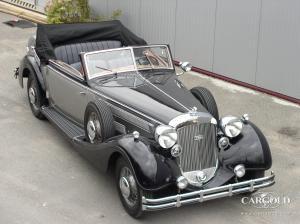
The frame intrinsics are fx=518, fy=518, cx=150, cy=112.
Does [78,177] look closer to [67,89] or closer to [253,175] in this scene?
[67,89]

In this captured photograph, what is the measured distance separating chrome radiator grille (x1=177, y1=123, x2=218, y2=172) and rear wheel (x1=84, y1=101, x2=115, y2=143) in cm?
104

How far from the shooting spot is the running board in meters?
7.72

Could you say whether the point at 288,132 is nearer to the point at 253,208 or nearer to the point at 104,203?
the point at 253,208

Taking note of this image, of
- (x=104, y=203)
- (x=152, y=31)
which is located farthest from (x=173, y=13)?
(x=104, y=203)

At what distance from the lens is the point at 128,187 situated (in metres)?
6.25

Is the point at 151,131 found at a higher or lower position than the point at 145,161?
higher

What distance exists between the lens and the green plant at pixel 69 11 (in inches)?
518

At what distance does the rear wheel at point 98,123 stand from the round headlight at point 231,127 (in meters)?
1.46

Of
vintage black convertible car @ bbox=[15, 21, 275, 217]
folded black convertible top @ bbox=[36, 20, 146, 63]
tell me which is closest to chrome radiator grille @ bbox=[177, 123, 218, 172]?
vintage black convertible car @ bbox=[15, 21, 275, 217]

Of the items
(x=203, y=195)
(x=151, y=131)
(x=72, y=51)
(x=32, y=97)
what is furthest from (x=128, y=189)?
(x=72, y=51)

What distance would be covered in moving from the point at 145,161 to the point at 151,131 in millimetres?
673

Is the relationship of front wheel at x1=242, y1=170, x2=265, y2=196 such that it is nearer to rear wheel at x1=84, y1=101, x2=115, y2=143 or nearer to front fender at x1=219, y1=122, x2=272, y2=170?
front fender at x1=219, y1=122, x2=272, y2=170

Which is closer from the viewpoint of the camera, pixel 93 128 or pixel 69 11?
pixel 93 128

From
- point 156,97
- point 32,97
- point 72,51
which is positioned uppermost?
point 72,51
